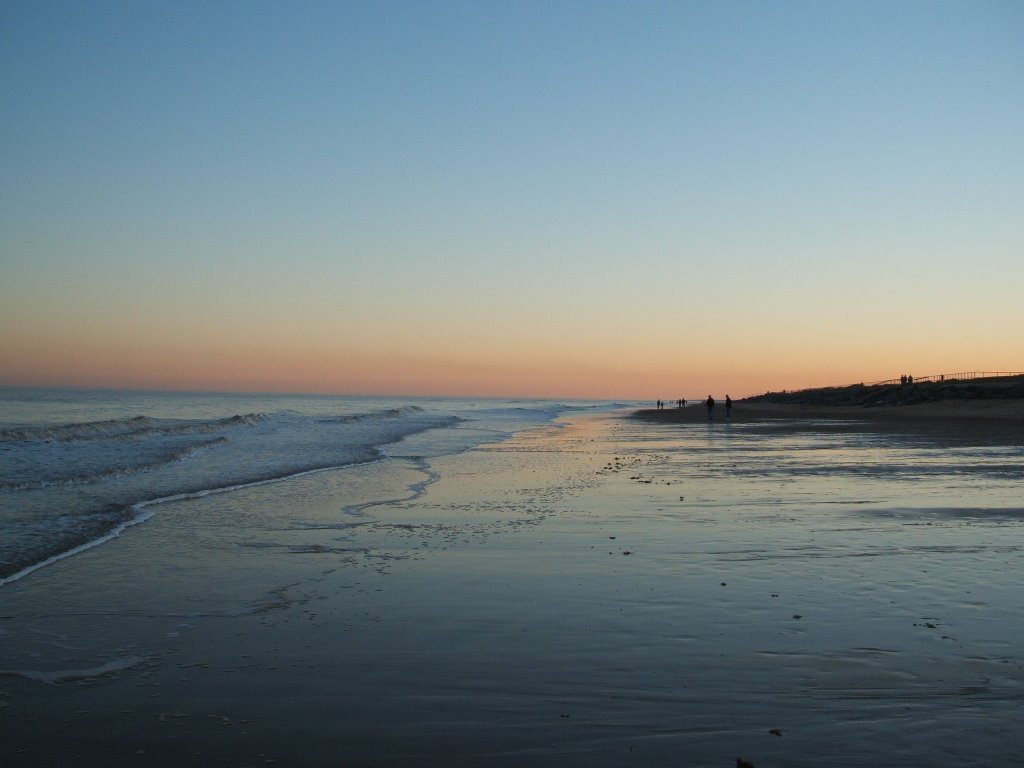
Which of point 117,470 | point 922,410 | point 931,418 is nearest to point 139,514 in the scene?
point 117,470

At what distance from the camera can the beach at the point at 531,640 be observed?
4586mm

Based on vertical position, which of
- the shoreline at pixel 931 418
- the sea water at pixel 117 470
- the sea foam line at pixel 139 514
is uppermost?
the shoreline at pixel 931 418

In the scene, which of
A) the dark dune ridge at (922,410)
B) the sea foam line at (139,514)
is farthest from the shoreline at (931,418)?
the sea foam line at (139,514)

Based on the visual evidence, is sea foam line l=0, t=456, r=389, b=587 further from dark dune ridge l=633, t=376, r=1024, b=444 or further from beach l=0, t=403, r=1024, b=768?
dark dune ridge l=633, t=376, r=1024, b=444

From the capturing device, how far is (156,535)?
11.7 metres

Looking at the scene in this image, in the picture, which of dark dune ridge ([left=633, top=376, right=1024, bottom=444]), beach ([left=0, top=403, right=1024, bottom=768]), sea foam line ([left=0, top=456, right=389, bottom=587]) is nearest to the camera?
beach ([left=0, top=403, right=1024, bottom=768])

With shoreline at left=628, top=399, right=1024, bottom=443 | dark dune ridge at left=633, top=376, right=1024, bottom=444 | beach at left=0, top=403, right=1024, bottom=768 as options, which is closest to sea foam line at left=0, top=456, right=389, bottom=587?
beach at left=0, top=403, right=1024, bottom=768

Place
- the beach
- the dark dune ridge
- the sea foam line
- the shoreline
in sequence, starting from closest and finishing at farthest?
1. the beach
2. the sea foam line
3. the shoreline
4. the dark dune ridge

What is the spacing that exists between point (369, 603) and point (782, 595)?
4117 millimetres

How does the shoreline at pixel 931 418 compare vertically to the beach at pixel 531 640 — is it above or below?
above

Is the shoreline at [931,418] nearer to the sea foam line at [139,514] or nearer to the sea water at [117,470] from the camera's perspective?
the sea water at [117,470]

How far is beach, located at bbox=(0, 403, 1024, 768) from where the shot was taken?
4.59 meters

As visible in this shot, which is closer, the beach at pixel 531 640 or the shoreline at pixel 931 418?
the beach at pixel 531 640

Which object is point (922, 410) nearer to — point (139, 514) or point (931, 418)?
point (931, 418)
